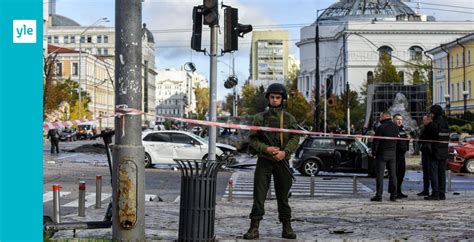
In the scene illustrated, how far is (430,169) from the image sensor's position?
15.7 meters

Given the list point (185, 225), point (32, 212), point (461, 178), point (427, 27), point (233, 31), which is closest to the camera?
point (32, 212)

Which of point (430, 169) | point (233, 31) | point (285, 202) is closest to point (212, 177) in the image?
point (285, 202)

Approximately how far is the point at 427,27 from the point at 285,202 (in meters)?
117

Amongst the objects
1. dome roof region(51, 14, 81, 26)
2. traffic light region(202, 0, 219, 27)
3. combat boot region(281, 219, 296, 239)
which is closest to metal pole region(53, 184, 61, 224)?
combat boot region(281, 219, 296, 239)

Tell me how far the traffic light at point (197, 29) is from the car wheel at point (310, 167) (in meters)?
10.4

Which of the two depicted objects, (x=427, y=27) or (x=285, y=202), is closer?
(x=285, y=202)

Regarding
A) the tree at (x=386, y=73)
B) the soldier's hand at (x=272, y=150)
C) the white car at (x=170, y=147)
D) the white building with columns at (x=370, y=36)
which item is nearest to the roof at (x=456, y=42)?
the tree at (x=386, y=73)

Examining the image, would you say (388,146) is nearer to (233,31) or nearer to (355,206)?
(355,206)

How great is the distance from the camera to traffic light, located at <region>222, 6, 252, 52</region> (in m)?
15.4

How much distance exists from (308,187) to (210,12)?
6925 millimetres

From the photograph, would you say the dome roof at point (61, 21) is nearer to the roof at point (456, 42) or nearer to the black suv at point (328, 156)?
the roof at point (456, 42)

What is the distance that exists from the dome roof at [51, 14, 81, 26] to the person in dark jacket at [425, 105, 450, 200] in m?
156

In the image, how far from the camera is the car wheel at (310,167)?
24.9 metres

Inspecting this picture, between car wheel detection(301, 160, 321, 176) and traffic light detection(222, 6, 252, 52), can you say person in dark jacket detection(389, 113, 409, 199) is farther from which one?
car wheel detection(301, 160, 321, 176)
